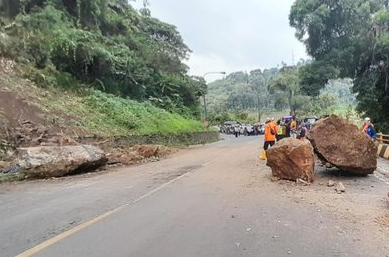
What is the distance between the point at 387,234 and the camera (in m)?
6.98

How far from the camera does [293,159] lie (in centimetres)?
1245

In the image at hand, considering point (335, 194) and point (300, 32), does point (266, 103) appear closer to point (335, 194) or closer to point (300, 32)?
point (300, 32)

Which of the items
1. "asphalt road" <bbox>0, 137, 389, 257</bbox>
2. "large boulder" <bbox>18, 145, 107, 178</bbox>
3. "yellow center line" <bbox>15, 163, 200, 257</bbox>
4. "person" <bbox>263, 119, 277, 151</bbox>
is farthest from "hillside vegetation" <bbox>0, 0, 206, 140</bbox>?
"yellow center line" <bbox>15, 163, 200, 257</bbox>

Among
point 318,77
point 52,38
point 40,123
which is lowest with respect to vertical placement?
point 40,123

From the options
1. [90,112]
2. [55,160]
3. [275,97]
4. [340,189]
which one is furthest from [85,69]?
[275,97]

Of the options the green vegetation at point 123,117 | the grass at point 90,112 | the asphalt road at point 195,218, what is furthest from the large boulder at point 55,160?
the green vegetation at point 123,117

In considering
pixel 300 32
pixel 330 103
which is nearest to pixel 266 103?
pixel 330 103

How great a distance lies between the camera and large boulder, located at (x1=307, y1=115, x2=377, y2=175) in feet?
44.3

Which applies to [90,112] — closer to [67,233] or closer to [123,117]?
[123,117]

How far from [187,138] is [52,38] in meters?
14.8

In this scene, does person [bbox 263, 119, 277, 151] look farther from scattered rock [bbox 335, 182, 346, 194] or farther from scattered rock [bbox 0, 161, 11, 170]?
scattered rock [bbox 0, 161, 11, 170]

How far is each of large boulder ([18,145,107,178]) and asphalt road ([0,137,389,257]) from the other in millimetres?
1872

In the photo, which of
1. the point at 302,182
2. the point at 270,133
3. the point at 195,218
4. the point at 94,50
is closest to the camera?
the point at 195,218

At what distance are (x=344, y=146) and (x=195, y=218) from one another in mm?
7461
